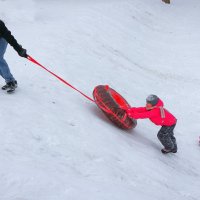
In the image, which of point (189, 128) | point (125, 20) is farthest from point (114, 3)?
point (189, 128)

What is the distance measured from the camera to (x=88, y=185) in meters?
4.80

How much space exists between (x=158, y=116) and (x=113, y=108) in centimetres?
89

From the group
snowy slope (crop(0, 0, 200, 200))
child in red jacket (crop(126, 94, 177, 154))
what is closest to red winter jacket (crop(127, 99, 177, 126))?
child in red jacket (crop(126, 94, 177, 154))

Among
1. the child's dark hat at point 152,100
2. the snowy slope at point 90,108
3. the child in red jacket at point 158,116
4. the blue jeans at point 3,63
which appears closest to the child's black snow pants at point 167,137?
the child in red jacket at point 158,116

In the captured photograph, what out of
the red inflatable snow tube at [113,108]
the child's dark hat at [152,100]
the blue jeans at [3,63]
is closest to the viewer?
the blue jeans at [3,63]

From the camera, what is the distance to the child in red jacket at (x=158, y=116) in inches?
299

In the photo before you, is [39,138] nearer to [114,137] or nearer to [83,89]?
[114,137]

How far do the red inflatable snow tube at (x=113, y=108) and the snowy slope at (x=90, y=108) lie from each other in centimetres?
18

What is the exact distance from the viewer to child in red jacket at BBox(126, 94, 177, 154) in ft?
24.9

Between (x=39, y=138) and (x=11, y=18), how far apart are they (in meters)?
9.81

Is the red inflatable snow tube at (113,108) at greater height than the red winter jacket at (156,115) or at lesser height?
lesser

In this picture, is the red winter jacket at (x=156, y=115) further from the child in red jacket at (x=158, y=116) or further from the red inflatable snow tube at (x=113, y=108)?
the red inflatable snow tube at (x=113, y=108)

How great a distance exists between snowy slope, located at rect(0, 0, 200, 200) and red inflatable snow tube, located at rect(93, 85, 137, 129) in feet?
0.58

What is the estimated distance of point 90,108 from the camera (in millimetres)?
8195
